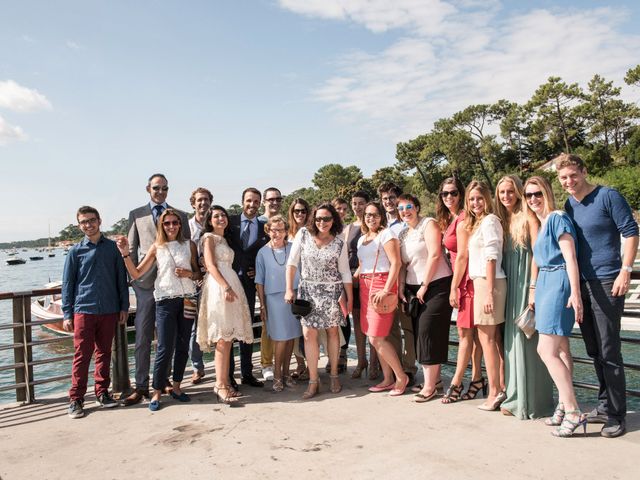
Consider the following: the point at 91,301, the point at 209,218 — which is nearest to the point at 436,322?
the point at 209,218

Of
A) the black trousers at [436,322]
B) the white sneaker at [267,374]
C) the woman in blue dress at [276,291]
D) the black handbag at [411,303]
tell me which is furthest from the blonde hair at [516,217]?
the white sneaker at [267,374]

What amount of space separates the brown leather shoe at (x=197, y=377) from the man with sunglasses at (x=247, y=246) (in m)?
0.46

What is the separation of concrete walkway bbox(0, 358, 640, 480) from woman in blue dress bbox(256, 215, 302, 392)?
21.9 inches

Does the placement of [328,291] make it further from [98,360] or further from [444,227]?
[98,360]

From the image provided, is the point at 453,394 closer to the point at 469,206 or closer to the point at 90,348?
the point at 469,206

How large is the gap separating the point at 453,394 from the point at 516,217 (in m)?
1.66

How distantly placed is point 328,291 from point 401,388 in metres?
1.15

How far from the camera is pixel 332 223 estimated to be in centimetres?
446

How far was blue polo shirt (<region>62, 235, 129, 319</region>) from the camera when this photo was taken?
4.25 m

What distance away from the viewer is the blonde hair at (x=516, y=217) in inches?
146

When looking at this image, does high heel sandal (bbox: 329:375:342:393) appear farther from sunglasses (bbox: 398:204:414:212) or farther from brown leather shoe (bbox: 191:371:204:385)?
sunglasses (bbox: 398:204:414:212)

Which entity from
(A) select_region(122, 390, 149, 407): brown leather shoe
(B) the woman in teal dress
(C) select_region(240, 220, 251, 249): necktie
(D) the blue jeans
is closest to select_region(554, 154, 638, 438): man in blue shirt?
(B) the woman in teal dress

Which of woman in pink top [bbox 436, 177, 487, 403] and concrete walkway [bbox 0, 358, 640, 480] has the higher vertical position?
woman in pink top [bbox 436, 177, 487, 403]

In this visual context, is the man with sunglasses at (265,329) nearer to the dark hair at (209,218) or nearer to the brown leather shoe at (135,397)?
the dark hair at (209,218)
